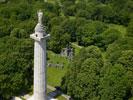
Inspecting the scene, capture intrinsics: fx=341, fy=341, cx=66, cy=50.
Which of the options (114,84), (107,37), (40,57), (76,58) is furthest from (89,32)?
(40,57)

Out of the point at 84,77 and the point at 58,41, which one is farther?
the point at 58,41

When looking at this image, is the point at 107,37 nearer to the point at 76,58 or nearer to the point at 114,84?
the point at 76,58

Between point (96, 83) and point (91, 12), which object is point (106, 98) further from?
point (91, 12)

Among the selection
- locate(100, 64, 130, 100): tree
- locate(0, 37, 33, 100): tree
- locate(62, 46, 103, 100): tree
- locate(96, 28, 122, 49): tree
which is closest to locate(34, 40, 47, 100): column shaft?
locate(62, 46, 103, 100): tree

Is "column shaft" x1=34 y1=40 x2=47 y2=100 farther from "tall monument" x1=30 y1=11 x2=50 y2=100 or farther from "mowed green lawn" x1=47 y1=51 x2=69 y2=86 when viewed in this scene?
"mowed green lawn" x1=47 y1=51 x2=69 y2=86

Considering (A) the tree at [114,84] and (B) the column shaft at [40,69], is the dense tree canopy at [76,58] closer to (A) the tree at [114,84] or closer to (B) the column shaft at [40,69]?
(A) the tree at [114,84]

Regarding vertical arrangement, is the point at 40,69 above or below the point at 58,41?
above
